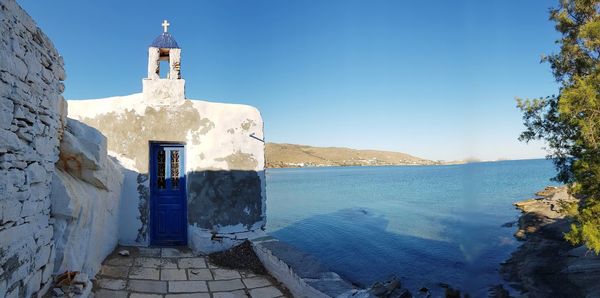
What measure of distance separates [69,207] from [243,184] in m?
3.62

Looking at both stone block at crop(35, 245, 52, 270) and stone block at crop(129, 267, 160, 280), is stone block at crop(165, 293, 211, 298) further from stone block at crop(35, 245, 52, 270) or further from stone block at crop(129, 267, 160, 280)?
stone block at crop(35, 245, 52, 270)

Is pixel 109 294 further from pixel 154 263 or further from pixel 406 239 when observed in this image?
pixel 406 239

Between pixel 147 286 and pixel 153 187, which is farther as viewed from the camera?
pixel 153 187

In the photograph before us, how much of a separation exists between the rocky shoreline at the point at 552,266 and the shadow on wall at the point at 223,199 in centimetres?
595

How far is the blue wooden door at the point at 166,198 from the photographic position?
7395mm

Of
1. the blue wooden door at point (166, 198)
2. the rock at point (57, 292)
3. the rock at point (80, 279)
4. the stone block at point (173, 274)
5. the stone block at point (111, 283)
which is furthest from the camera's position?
the blue wooden door at point (166, 198)

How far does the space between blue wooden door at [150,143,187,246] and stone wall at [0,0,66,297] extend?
3.12 m

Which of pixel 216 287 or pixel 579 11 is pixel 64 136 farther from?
pixel 579 11

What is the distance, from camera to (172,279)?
5.59 metres

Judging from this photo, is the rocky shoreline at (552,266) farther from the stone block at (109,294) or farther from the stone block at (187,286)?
the stone block at (109,294)

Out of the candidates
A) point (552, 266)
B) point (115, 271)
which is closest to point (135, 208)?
point (115, 271)

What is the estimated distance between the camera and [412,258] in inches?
572

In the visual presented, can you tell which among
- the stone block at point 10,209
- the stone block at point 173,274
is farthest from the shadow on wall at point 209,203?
the stone block at point 10,209

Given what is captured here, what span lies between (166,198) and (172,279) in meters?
2.30
